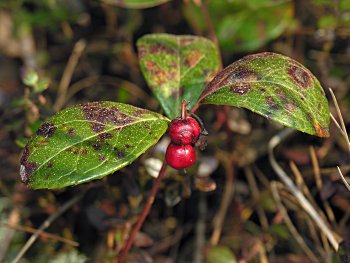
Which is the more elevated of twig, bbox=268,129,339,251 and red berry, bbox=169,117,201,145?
red berry, bbox=169,117,201,145

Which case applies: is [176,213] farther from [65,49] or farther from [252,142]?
[65,49]

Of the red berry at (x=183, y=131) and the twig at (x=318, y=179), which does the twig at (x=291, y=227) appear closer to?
the twig at (x=318, y=179)

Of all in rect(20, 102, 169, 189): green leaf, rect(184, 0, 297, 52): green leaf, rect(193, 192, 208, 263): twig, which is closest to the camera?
rect(20, 102, 169, 189): green leaf

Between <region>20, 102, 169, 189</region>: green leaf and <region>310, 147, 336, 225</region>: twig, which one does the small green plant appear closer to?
<region>20, 102, 169, 189</region>: green leaf

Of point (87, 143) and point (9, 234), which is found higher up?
point (87, 143)

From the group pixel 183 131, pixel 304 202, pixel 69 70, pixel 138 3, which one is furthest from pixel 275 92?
pixel 69 70

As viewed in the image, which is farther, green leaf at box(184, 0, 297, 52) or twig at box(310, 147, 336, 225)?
green leaf at box(184, 0, 297, 52)

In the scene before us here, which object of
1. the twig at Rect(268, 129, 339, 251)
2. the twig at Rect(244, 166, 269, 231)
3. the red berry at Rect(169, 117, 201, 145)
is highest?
the red berry at Rect(169, 117, 201, 145)

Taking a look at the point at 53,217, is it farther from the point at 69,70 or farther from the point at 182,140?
the point at 69,70

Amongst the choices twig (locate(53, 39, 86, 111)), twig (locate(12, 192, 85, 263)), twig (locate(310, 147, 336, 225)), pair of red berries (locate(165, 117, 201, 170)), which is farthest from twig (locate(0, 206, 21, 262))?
twig (locate(310, 147, 336, 225))
